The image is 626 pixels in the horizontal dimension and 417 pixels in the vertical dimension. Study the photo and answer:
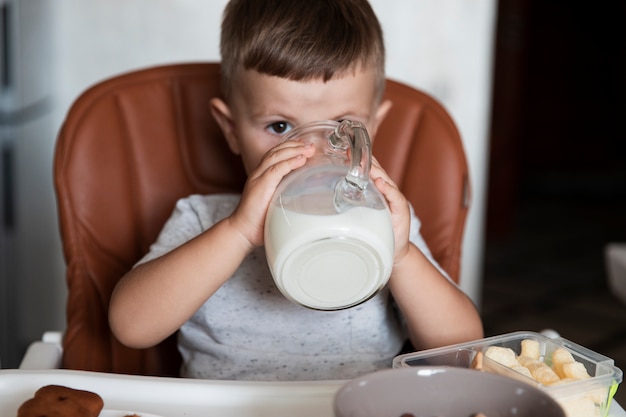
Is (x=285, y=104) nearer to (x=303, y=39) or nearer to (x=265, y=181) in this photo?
(x=303, y=39)

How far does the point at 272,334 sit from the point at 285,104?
327 millimetres

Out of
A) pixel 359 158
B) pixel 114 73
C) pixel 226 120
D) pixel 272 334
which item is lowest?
pixel 272 334

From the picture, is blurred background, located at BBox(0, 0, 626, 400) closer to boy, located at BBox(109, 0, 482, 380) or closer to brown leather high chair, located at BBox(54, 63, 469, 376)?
brown leather high chair, located at BBox(54, 63, 469, 376)

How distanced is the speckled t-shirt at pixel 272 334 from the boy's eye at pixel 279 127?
0.70 ft

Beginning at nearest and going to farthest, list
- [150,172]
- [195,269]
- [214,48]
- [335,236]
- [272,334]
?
[335,236]
[195,269]
[272,334]
[150,172]
[214,48]

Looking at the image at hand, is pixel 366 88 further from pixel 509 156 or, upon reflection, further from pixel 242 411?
pixel 509 156

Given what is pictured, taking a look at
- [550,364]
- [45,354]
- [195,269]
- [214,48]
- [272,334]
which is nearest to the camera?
[550,364]

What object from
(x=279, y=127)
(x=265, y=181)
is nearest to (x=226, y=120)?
(x=279, y=127)

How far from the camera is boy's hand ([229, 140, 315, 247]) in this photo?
0.84 meters

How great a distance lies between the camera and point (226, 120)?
1.25 meters

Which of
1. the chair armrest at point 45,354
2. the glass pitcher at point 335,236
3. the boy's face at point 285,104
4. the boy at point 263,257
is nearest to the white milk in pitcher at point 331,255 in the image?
the glass pitcher at point 335,236

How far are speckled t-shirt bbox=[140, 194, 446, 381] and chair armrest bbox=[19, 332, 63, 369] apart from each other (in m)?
0.16

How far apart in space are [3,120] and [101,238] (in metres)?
1.04

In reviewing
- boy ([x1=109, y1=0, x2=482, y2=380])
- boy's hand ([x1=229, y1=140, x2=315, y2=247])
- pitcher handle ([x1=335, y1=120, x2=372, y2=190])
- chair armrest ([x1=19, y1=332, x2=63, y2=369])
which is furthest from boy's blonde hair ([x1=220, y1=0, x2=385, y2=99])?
chair armrest ([x1=19, y1=332, x2=63, y2=369])
